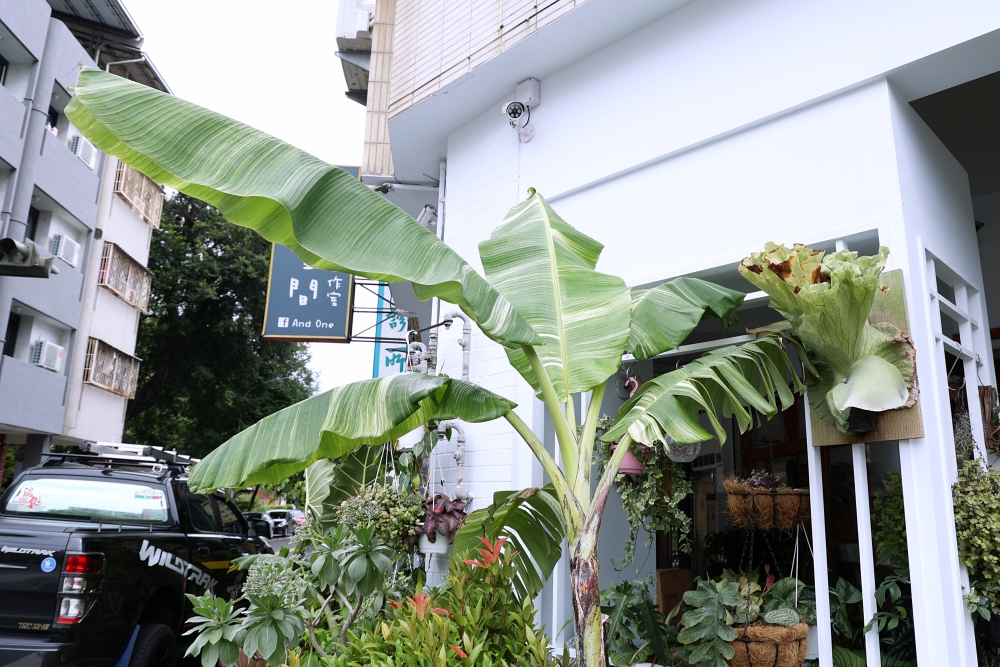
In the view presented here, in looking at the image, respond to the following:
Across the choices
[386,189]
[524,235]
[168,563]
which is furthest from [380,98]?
[168,563]

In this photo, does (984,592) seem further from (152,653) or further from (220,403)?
(220,403)

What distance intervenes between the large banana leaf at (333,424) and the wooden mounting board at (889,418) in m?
1.82

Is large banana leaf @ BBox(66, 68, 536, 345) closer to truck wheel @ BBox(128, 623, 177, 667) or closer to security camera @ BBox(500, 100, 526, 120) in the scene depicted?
security camera @ BBox(500, 100, 526, 120)

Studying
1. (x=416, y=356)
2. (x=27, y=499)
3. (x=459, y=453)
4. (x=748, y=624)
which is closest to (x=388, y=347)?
(x=416, y=356)

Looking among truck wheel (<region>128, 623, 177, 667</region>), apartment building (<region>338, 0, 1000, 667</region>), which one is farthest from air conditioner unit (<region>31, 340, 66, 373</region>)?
truck wheel (<region>128, 623, 177, 667</region>)

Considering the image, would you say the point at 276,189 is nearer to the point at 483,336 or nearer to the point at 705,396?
the point at 705,396

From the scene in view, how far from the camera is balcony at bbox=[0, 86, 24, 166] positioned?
12539 mm

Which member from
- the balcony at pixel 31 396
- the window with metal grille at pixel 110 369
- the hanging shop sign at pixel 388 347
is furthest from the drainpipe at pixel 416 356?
the window with metal grille at pixel 110 369

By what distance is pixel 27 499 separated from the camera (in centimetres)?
570

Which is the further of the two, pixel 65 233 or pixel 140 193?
pixel 140 193

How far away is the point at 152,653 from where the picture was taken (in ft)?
17.0

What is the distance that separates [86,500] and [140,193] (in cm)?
1576

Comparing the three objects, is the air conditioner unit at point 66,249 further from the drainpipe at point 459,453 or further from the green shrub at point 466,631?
the green shrub at point 466,631

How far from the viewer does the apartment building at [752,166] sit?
3844 mm
